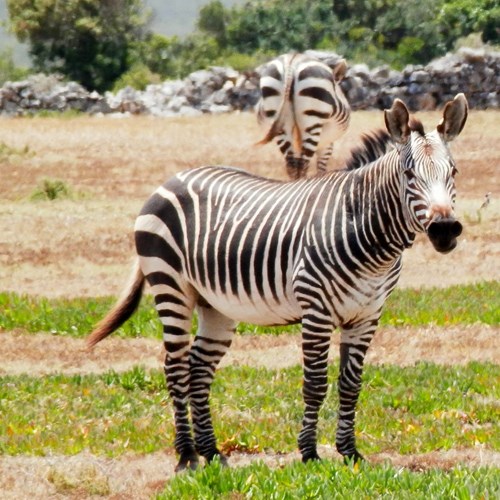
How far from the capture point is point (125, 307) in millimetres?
9203

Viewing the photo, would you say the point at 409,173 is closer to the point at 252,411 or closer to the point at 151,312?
the point at 252,411

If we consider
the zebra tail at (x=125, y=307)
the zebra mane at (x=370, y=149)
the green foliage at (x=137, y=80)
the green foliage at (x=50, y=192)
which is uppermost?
the zebra mane at (x=370, y=149)

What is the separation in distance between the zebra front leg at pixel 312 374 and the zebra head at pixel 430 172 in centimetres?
87

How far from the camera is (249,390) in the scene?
10.5 metres

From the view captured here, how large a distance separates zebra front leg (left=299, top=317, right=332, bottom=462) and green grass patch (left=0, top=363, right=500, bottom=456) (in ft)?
2.43

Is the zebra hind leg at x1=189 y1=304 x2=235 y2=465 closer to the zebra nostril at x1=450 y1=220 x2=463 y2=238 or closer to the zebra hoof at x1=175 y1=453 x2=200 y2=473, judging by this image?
the zebra hoof at x1=175 y1=453 x2=200 y2=473

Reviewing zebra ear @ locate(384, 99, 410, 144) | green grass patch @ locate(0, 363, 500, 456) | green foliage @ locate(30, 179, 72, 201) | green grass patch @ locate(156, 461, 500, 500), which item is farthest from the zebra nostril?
green foliage @ locate(30, 179, 72, 201)

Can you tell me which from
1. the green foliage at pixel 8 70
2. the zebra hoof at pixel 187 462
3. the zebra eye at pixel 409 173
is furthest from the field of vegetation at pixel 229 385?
the green foliage at pixel 8 70

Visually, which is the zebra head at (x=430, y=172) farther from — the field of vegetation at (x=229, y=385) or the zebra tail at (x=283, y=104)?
the zebra tail at (x=283, y=104)

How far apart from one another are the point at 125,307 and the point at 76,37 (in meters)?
46.5

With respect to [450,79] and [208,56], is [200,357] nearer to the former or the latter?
[450,79]

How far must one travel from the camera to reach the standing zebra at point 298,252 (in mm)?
7816

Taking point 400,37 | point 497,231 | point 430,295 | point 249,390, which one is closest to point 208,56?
point 400,37

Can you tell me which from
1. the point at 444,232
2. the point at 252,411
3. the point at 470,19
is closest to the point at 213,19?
the point at 470,19
